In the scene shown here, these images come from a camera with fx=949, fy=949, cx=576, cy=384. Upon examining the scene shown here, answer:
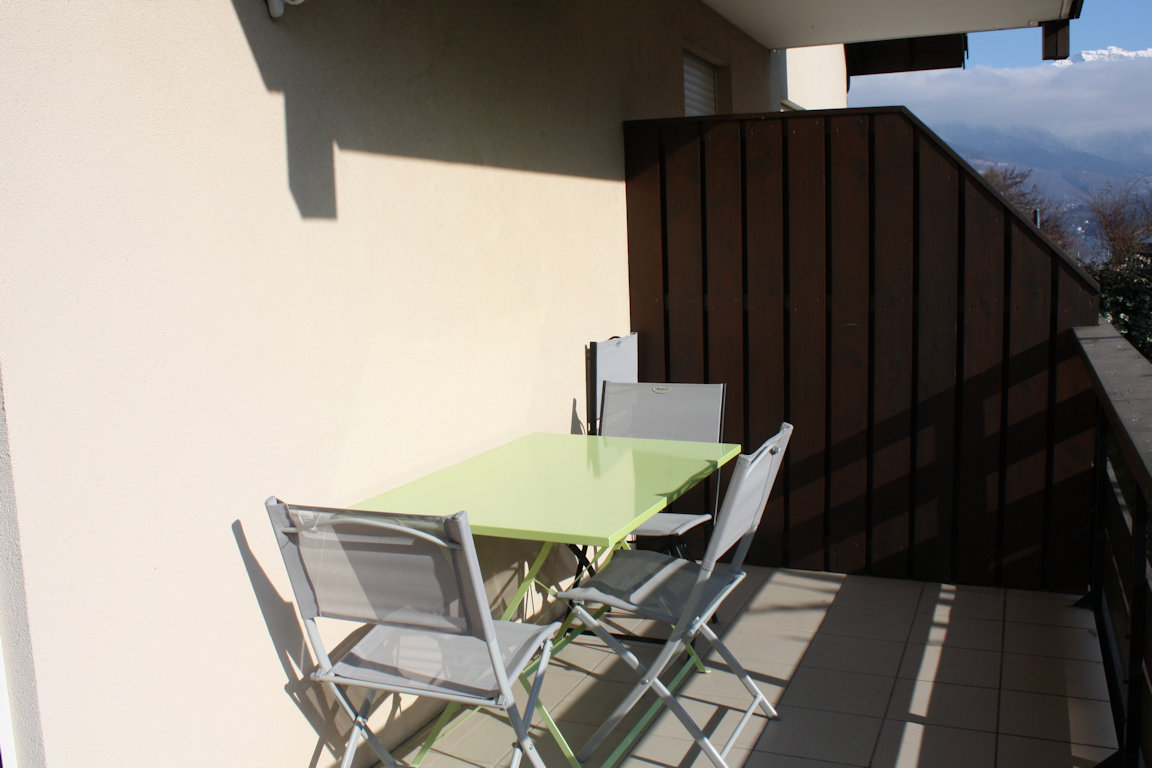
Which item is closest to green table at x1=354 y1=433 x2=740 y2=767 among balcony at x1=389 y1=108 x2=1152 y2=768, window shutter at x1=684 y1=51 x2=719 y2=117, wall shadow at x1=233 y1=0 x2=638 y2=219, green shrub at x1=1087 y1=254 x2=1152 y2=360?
balcony at x1=389 y1=108 x2=1152 y2=768

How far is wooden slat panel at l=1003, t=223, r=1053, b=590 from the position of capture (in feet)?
14.6

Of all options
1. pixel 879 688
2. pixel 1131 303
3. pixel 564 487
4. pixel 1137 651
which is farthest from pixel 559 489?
pixel 1131 303

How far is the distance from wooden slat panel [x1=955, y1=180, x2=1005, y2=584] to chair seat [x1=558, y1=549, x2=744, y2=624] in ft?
6.22

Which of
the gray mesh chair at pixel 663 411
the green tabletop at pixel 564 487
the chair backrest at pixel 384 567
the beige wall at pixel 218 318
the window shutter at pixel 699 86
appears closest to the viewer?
the beige wall at pixel 218 318

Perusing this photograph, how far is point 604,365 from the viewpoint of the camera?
481 cm

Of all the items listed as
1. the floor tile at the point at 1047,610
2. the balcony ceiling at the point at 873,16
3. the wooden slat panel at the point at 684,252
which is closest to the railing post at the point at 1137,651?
the floor tile at the point at 1047,610

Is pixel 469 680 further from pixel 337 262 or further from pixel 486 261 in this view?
pixel 486 261

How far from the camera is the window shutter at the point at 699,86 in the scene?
673 cm

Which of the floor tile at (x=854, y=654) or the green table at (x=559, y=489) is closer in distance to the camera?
the green table at (x=559, y=489)

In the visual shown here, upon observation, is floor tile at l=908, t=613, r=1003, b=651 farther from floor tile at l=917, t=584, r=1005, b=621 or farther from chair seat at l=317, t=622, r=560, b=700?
chair seat at l=317, t=622, r=560, b=700

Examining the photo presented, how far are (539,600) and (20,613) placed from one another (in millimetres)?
2607

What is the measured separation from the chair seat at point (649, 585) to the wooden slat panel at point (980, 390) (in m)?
1.90

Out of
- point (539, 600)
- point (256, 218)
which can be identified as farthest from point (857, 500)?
point (256, 218)

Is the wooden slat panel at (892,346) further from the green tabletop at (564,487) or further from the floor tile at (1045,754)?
the floor tile at (1045,754)
